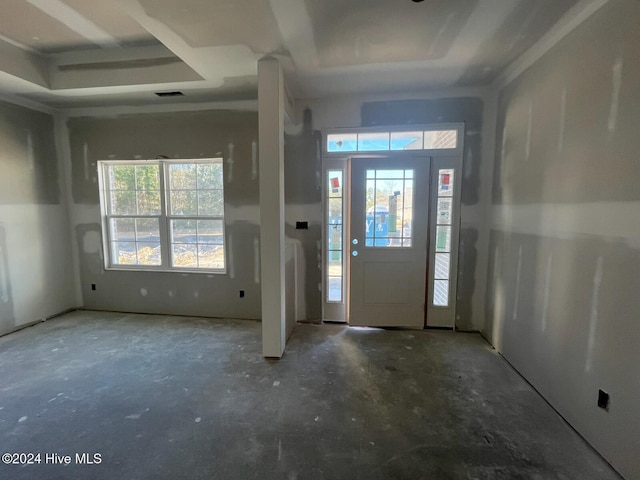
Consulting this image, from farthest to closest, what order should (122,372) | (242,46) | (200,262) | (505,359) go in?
(200,262) < (505,359) < (122,372) < (242,46)

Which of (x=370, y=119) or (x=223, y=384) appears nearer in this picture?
(x=223, y=384)

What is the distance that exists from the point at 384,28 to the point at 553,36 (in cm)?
128

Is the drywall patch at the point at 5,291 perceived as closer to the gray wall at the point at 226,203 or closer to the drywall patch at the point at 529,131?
the gray wall at the point at 226,203

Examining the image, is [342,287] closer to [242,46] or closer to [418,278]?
[418,278]

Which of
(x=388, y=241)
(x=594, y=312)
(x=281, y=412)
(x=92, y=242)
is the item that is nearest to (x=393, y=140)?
(x=388, y=241)

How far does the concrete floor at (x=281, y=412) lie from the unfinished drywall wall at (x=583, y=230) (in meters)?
0.29

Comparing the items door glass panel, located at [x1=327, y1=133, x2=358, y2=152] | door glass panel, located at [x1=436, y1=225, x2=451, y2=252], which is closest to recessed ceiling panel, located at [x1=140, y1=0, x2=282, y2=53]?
door glass panel, located at [x1=327, y1=133, x2=358, y2=152]

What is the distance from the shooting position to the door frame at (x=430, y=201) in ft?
11.2

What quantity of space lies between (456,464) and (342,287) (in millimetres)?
2220

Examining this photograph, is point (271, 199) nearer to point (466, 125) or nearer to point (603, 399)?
point (466, 125)

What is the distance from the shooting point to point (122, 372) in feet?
8.75

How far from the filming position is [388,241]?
355cm

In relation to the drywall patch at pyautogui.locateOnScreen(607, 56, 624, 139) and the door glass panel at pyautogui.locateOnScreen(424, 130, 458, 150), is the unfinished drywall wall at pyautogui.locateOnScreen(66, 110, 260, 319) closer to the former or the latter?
the door glass panel at pyautogui.locateOnScreen(424, 130, 458, 150)

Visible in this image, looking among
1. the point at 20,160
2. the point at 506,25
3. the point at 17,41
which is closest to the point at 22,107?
the point at 20,160
